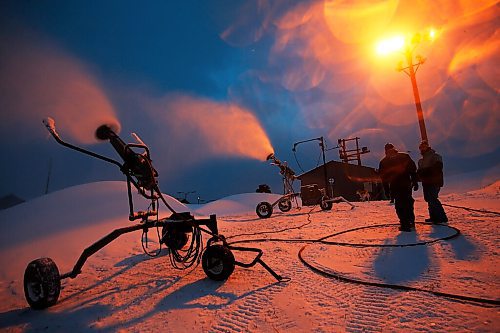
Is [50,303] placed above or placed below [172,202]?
below

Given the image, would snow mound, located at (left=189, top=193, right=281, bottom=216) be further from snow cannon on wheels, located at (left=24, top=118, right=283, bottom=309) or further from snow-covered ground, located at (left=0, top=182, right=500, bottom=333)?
snow cannon on wheels, located at (left=24, top=118, right=283, bottom=309)

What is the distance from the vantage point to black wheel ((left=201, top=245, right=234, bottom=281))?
13.5ft

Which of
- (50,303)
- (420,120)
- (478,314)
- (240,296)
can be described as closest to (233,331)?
(240,296)

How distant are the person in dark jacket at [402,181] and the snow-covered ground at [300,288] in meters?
0.40

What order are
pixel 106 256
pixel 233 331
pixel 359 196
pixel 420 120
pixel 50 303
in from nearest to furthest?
pixel 233 331, pixel 50 303, pixel 106 256, pixel 420 120, pixel 359 196

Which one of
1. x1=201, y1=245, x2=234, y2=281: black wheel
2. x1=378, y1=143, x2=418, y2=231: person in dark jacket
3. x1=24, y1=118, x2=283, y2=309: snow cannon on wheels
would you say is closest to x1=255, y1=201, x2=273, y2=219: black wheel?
x1=378, y1=143, x2=418, y2=231: person in dark jacket

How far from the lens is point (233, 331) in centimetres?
268

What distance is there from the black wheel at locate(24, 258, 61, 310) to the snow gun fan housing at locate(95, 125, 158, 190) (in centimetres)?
179

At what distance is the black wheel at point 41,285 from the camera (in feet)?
11.8

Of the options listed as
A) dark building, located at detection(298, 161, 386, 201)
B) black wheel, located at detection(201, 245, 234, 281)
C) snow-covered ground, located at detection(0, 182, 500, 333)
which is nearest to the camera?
snow-covered ground, located at detection(0, 182, 500, 333)

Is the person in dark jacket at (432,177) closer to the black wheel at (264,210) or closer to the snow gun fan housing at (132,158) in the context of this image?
the snow gun fan housing at (132,158)

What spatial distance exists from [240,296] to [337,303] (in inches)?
Answer: 50.2

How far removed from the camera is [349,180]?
3155 cm

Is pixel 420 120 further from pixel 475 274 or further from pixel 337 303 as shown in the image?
pixel 337 303
